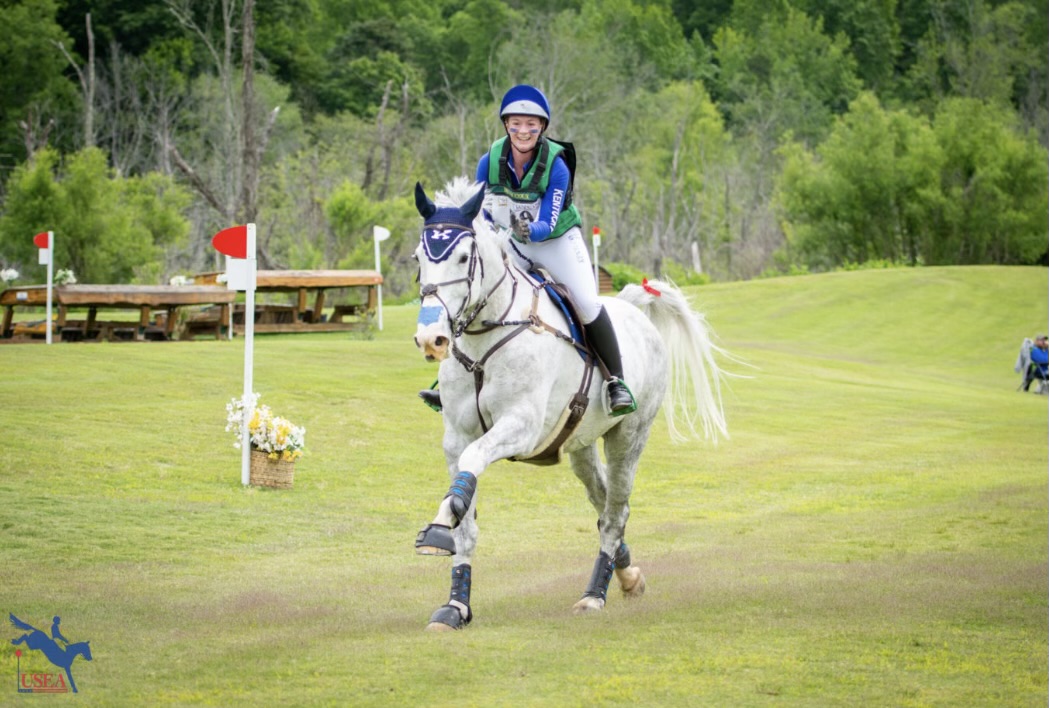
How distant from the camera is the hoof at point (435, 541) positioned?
21.9 feet

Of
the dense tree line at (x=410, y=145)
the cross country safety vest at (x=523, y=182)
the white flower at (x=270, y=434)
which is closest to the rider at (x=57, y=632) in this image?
the cross country safety vest at (x=523, y=182)

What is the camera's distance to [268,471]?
13.9 meters

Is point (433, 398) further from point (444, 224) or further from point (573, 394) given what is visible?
point (444, 224)

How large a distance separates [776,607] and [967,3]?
110420 millimetres

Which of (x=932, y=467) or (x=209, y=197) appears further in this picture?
(x=209, y=197)

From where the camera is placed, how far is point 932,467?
1766 centimetres

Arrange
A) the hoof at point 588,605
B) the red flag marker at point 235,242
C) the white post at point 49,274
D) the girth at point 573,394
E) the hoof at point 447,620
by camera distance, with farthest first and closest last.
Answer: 1. the white post at point 49,274
2. the red flag marker at point 235,242
3. the hoof at point 588,605
4. the girth at point 573,394
5. the hoof at point 447,620

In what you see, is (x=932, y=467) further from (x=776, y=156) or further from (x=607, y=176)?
(x=776, y=156)

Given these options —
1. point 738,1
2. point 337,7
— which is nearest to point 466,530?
point 337,7

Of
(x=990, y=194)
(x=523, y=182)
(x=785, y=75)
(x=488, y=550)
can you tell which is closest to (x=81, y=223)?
(x=488, y=550)

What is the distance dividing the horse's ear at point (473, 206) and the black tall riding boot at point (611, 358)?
1456 millimetres

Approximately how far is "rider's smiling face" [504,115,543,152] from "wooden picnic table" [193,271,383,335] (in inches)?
732

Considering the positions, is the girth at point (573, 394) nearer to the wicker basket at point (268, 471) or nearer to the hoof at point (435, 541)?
the hoof at point (435, 541)

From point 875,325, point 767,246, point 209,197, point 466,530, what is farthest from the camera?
point 767,246
